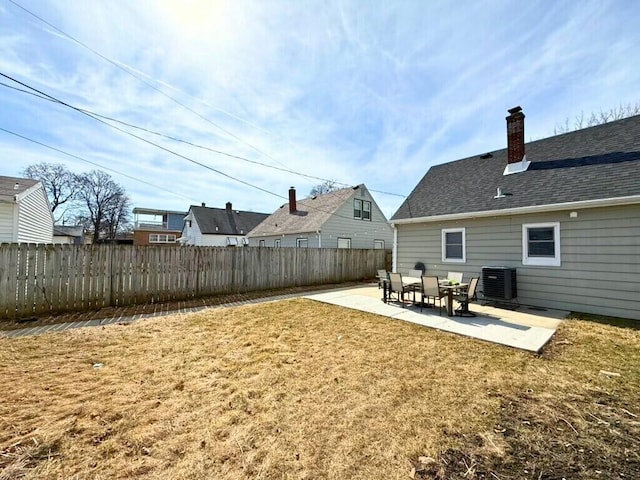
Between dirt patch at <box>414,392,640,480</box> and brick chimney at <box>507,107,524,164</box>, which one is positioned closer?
dirt patch at <box>414,392,640,480</box>

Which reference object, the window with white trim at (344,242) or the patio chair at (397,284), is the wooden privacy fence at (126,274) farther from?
the window with white trim at (344,242)

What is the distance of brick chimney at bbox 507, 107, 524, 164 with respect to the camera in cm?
949

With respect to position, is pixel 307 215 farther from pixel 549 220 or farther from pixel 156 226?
pixel 156 226

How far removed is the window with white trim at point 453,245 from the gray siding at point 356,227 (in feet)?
30.4

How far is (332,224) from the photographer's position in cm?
1897

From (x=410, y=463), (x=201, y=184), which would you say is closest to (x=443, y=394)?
(x=410, y=463)

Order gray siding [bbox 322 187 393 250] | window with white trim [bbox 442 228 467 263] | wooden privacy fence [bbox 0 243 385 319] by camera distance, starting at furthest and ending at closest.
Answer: gray siding [bbox 322 187 393 250]
window with white trim [bbox 442 228 467 263]
wooden privacy fence [bbox 0 243 385 319]

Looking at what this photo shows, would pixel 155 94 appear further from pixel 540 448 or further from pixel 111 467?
pixel 540 448

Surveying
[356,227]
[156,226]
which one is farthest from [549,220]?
[156,226]

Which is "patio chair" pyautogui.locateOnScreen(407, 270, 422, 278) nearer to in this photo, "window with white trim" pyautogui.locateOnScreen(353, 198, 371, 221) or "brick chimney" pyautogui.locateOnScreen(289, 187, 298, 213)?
"window with white trim" pyautogui.locateOnScreen(353, 198, 371, 221)

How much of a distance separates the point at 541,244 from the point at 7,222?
1850cm

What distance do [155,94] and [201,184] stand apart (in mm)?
13550

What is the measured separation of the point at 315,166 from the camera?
17578mm

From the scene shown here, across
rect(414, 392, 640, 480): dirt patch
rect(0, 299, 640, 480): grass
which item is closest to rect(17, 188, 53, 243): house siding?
rect(0, 299, 640, 480): grass
